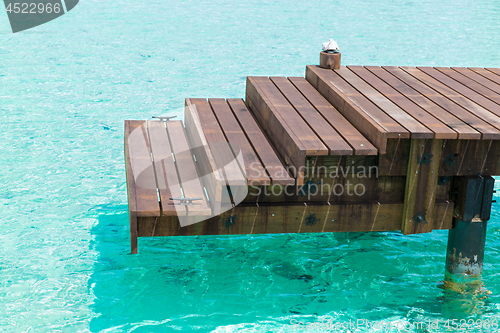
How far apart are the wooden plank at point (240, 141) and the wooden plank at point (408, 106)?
46.7 inches

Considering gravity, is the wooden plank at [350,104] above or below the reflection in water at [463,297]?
above

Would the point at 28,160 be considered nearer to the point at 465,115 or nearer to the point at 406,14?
the point at 465,115

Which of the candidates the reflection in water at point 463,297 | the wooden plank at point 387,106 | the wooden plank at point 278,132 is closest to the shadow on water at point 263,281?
the reflection in water at point 463,297

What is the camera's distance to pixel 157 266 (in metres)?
4.72

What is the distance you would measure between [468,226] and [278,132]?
1594mm

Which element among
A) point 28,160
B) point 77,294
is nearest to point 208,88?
point 28,160

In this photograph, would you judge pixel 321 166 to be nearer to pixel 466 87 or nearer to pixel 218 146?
pixel 218 146

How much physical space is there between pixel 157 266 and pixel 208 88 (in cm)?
651

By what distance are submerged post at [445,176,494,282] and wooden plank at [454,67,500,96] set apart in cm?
100

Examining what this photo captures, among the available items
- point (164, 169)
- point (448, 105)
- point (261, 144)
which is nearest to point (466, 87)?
point (448, 105)

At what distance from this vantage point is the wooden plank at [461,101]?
3610mm

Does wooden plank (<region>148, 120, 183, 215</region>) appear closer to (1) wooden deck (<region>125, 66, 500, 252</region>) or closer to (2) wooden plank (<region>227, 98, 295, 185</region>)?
(1) wooden deck (<region>125, 66, 500, 252</region>)

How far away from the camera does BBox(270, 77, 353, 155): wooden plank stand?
347cm

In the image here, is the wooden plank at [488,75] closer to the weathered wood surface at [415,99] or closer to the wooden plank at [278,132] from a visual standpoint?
the weathered wood surface at [415,99]
